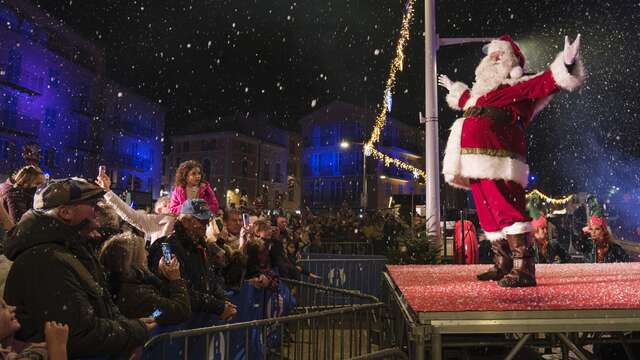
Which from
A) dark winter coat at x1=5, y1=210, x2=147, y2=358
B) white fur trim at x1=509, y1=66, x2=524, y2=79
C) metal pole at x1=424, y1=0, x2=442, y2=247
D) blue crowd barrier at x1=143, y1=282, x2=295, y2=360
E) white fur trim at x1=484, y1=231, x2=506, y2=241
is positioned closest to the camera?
dark winter coat at x1=5, y1=210, x2=147, y2=358

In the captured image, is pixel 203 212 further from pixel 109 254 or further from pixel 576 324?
pixel 576 324

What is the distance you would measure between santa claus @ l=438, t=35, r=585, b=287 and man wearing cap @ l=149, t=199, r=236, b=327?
2365 mm

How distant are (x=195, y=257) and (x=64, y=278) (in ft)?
7.24

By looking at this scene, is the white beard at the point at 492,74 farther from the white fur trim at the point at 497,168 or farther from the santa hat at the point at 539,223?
the santa hat at the point at 539,223

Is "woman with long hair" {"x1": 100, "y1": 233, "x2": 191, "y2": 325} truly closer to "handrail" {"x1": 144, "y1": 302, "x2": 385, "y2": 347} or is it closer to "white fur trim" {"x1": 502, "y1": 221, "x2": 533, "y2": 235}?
"handrail" {"x1": 144, "y1": 302, "x2": 385, "y2": 347}

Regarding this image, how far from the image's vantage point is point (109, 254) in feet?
11.7

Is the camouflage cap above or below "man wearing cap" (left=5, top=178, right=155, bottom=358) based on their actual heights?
above

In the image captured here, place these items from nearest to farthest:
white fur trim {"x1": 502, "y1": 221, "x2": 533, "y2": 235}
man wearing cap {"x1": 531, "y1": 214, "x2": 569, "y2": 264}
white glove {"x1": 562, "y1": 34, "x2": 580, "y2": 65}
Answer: white glove {"x1": 562, "y1": 34, "x2": 580, "y2": 65}
white fur trim {"x1": 502, "y1": 221, "x2": 533, "y2": 235}
man wearing cap {"x1": 531, "y1": 214, "x2": 569, "y2": 264}

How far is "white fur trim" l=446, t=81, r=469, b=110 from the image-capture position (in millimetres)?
5234

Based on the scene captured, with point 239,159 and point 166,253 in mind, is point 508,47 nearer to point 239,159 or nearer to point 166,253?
point 166,253

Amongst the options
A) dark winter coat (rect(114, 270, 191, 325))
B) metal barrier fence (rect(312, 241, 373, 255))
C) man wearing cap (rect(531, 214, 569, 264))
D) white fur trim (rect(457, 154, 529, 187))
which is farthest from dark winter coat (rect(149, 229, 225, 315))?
metal barrier fence (rect(312, 241, 373, 255))

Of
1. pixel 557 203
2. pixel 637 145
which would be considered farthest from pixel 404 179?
pixel 637 145

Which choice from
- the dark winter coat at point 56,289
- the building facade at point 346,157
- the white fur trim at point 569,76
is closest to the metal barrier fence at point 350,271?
the white fur trim at point 569,76

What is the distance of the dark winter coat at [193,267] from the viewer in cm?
438
